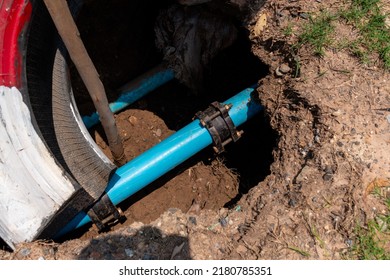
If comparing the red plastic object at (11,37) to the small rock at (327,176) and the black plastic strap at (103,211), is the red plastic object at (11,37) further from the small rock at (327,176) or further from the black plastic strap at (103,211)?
the small rock at (327,176)

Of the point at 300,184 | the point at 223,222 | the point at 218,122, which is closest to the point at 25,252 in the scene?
the point at 223,222

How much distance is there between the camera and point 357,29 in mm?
2436

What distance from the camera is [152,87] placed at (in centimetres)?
Answer: 321

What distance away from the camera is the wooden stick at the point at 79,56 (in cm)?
188

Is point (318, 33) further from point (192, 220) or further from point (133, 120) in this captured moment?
point (133, 120)

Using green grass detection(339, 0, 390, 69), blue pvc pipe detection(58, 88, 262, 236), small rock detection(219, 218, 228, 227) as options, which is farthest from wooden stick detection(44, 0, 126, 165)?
green grass detection(339, 0, 390, 69)

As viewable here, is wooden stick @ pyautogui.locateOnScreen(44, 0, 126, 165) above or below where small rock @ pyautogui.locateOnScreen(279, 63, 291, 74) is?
above

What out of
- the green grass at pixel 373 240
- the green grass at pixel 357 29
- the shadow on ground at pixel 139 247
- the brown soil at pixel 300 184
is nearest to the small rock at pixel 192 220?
the brown soil at pixel 300 184

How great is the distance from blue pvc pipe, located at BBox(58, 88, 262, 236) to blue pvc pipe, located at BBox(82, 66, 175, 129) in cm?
67

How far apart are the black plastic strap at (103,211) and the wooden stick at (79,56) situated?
1.59 ft

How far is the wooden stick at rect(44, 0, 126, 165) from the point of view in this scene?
1880mm

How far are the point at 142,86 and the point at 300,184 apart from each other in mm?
1665

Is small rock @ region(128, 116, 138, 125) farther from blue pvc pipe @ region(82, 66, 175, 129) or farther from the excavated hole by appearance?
blue pvc pipe @ region(82, 66, 175, 129)

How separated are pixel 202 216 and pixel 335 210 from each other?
77 centimetres
